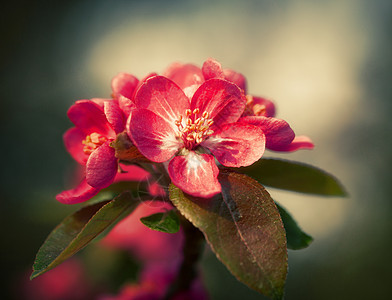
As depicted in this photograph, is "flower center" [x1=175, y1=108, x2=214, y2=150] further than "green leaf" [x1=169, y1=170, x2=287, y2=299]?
Yes

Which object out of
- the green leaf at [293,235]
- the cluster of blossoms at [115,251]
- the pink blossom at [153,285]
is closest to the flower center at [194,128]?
the green leaf at [293,235]

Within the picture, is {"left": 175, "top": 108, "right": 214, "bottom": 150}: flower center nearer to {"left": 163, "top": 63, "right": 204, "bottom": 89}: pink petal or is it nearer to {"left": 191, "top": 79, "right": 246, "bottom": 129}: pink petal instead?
{"left": 191, "top": 79, "right": 246, "bottom": 129}: pink petal

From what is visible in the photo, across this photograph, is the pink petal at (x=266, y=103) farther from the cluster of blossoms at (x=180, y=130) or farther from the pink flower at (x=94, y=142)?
the pink flower at (x=94, y=142)

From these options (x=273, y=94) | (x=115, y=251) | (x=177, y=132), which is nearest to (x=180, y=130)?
(x=177, y=132)

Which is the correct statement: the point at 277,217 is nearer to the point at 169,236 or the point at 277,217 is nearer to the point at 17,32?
the point at 169,236

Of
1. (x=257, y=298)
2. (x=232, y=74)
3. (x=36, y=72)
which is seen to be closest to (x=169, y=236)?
(x=257, y=298)

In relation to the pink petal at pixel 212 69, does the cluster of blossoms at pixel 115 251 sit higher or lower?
lower

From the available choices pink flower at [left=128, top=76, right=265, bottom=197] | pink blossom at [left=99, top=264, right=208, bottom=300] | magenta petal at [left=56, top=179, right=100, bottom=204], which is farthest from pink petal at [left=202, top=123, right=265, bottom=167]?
Result: pink blossom at [left=99, top=264, right=208, bottom=300]
